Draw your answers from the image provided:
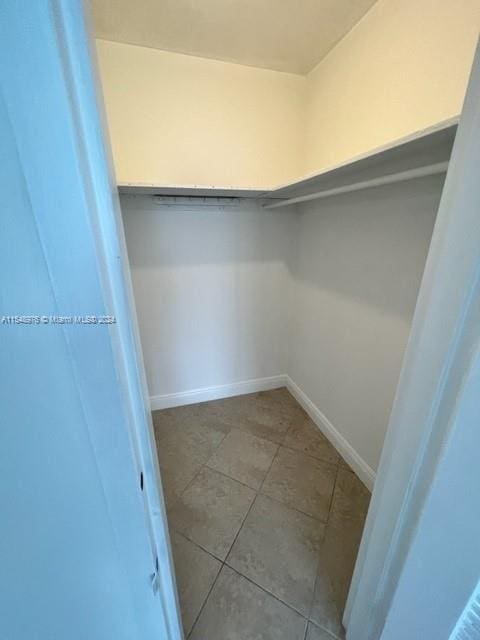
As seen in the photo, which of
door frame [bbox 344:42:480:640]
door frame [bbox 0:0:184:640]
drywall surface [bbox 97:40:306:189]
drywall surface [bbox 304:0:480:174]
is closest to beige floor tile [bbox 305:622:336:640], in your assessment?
door frame [bbox 344:42:480:640]

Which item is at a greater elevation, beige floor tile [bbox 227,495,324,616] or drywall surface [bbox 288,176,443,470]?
drywall surface [bbox 288,176,443,470]

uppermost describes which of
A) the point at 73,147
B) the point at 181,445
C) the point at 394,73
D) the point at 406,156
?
the point at 394,73

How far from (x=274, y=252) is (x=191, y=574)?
6.76 feet

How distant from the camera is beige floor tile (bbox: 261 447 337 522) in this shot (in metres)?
1.38

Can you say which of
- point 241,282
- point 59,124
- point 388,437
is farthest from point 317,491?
point 59,124

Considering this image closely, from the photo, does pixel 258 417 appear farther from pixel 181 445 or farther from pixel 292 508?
pixel 292 508

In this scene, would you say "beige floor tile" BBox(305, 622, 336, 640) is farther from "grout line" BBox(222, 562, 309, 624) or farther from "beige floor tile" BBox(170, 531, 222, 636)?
"beige floor tile" BBox(170, 531, 222, 636)

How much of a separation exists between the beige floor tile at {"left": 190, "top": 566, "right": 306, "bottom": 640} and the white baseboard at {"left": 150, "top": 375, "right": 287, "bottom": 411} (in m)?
1.32

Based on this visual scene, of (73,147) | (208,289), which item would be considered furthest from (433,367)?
(208,289)

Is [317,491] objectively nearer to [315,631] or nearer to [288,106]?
[315,631]

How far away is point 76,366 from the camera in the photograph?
353 millimetres

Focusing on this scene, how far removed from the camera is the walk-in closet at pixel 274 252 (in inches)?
40.3

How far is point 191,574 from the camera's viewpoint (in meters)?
1.09

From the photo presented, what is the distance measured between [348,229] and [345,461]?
152 cm
